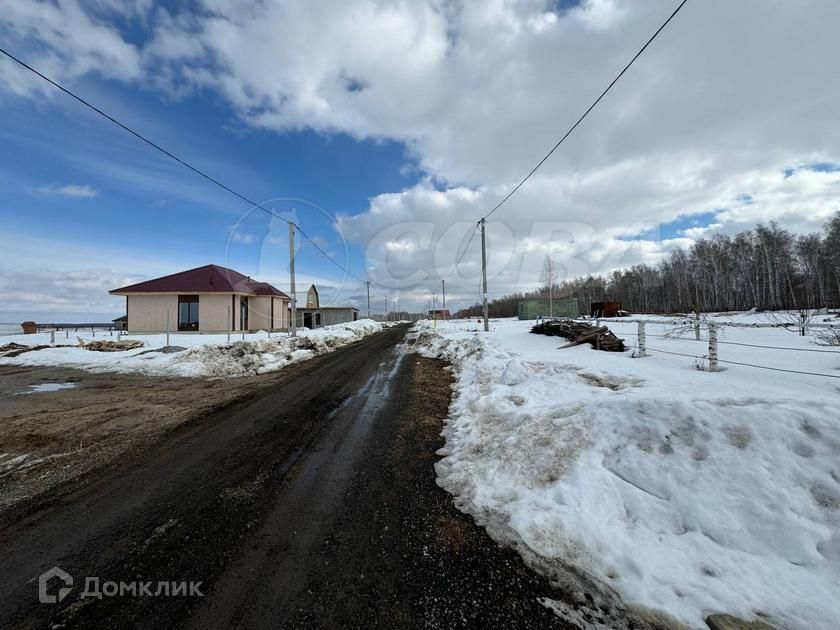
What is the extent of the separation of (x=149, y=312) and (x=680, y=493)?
33.0 metres

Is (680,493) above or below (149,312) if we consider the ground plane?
below

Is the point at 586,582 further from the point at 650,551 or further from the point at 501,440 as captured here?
the point at 501,440

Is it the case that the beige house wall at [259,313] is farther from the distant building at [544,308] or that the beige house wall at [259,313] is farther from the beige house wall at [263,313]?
the distant building at [544,308]

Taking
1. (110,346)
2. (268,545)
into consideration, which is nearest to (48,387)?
(110,346)

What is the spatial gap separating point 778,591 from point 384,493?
3054 millimetres

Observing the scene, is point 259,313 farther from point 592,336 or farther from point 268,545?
point 268,545

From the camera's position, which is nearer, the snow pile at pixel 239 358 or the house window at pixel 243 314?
the snow pile at pixel 239 358

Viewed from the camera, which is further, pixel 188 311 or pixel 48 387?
pixel 188 311

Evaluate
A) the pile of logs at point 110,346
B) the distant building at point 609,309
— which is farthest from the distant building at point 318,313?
the distant building at point 609,309

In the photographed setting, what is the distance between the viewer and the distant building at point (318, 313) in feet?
155

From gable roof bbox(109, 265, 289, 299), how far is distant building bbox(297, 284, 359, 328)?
623 inches

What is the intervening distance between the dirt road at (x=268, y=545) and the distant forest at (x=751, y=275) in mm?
50899

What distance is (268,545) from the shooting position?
9.18 feet

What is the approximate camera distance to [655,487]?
10.6ft
